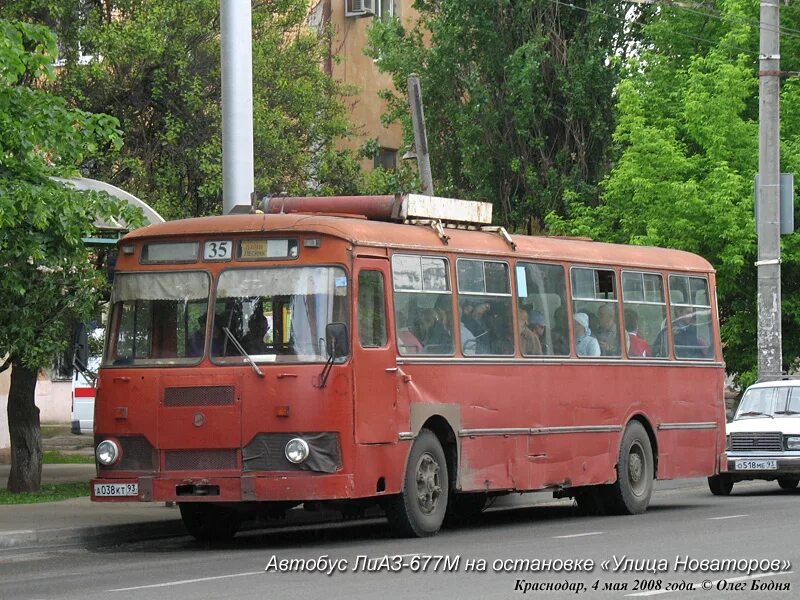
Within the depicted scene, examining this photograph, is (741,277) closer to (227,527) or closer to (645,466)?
(645,466)

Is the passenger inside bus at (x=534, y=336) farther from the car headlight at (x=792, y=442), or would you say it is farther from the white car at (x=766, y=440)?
the car headlight at (x=792, y=442)

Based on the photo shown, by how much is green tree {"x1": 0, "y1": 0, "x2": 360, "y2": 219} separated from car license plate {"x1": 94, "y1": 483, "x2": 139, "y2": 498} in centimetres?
896

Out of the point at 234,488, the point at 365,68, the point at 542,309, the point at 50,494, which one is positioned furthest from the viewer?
the point at 365,68

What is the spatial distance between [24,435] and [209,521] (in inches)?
233

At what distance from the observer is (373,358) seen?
1608cm

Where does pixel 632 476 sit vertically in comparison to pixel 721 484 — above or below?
above

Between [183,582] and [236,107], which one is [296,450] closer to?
[183,582]

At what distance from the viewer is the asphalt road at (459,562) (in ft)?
39.2

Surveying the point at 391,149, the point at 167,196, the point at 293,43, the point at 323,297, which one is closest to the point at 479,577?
the point at 323,297

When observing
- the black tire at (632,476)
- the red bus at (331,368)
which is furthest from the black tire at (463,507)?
the black tire at (632,476)

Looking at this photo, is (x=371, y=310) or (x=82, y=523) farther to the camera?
(x=82, y=523)

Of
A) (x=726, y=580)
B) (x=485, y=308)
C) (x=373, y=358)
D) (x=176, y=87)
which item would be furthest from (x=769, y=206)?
(x=726, y=580)

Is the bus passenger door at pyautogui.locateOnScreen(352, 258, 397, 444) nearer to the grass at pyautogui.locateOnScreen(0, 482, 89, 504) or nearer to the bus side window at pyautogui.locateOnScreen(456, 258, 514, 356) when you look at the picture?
the bus side window at pyautogui.locateOnScreen(456, 258, 514, 356)

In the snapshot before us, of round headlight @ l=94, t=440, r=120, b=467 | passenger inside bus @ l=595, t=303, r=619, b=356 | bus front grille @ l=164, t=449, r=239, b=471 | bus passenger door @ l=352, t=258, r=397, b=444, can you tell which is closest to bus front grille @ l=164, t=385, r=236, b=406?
bus front grille @ l=164, t=449, r=239, b=471
